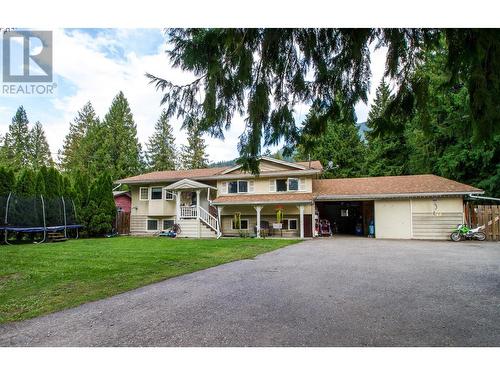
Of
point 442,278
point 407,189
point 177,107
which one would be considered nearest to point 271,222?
point 407,189

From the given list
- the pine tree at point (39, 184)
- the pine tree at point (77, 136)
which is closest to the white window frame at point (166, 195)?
the pine tree at point (39, 184)

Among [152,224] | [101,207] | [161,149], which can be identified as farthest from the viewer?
[161,149]

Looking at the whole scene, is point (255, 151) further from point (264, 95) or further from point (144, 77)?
point (144, 77)

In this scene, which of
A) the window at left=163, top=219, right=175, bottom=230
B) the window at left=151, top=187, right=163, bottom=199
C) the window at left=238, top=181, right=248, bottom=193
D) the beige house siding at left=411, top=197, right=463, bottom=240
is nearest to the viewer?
the beige house siding at left=411, top=197, right=463, bottom=240

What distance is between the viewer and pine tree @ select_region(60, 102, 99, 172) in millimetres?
36125

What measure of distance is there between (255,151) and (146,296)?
118 inches

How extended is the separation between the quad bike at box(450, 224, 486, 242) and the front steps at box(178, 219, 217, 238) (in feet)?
42.8

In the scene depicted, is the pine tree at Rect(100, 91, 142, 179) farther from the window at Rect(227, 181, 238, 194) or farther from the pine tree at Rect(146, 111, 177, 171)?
the window at Rect(227, 181, 238, 194)

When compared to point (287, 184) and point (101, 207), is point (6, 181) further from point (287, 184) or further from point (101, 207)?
point (287, 184)

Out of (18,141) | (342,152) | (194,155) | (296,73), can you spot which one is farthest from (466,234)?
(18,141)

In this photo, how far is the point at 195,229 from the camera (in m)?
17.8

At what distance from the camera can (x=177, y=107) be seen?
3.63m

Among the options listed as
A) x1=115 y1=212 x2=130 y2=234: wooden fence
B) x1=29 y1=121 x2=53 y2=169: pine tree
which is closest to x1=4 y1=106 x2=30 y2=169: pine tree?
x1=29 y1=121 x2=53 y2=169: pine tree

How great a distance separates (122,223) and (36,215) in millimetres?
6843
